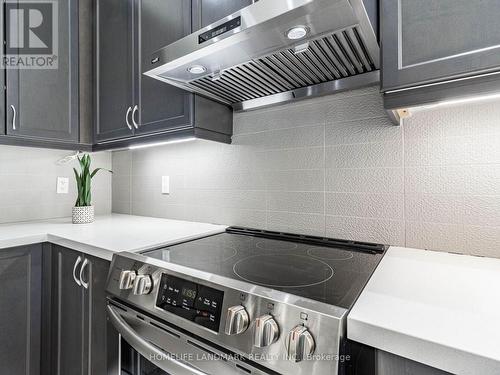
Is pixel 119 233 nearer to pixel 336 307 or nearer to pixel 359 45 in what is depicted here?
pixel 336 307

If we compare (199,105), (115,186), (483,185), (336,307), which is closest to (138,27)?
(199,105)

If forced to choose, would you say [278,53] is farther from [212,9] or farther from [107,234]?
[107,234]

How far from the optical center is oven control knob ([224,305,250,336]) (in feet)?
1.91

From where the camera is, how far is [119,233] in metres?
1.25

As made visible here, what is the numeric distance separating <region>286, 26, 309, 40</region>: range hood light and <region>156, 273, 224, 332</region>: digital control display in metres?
0.72

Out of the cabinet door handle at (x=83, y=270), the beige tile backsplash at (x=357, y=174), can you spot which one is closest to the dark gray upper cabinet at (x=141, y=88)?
the beige tile backsplash at (x=357, y=174)

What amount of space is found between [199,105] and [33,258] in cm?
104

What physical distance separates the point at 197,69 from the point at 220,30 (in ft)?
0.71

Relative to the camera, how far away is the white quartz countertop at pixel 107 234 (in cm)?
103

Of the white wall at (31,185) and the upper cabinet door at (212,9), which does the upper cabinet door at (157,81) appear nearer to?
the upper cabinet door at (212,9)

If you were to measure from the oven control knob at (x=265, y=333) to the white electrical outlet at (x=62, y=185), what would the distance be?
1809mm

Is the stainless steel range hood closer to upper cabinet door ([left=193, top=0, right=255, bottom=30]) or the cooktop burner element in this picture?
upper cabinet door ([left=193, top=0, right=255, bottom=30])
